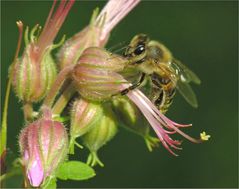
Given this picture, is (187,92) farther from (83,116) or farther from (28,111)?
(28,111)

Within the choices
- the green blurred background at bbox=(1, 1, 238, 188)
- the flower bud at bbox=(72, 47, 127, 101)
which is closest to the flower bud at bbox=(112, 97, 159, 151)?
the flower bud at bbox=(72, 47, 127, 101)

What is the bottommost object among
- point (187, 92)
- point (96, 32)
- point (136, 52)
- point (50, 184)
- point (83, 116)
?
point (50, 184)

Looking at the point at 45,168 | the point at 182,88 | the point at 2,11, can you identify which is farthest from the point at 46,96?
the point at 2,11

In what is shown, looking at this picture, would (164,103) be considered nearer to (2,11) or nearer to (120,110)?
(120,110)

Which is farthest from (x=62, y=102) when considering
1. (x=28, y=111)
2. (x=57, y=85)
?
(x=28, y=111)

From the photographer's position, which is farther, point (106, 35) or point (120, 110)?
point (106, 35)

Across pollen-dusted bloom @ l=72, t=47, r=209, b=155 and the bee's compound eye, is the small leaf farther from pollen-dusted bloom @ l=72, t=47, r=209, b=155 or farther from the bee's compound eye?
the bee's compound eye
